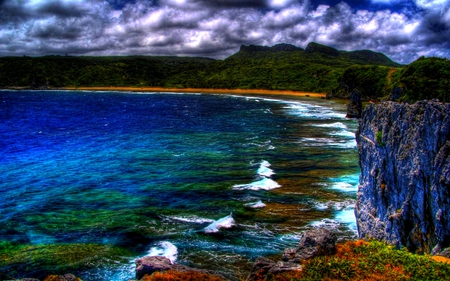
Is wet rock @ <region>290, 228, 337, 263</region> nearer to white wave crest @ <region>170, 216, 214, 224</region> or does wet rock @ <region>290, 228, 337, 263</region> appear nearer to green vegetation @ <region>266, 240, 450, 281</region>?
green vegetation @ <region>266, 240, 450, 281</region>

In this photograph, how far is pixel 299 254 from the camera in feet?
52.0

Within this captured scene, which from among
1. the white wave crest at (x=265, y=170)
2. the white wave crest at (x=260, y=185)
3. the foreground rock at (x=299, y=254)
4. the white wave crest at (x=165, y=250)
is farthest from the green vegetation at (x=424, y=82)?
the white wave crest at (x=165, y=250)

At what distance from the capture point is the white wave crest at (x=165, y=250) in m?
20.9

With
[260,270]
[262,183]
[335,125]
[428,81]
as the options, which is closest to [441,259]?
[260,270]

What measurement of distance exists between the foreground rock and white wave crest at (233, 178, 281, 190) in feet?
50.6

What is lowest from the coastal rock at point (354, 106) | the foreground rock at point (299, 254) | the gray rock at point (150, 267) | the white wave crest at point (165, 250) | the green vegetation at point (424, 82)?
the white wave crest at point (165, 250)

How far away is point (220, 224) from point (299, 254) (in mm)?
9732

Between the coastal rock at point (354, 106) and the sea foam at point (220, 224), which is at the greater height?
the coastal rock at point (354, 106)

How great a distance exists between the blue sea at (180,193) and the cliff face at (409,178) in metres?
4.39

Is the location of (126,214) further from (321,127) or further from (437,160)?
(321,127)

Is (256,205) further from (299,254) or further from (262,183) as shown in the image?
(299,254)

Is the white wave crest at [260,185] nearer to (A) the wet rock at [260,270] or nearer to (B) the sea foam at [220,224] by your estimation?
(B) the sea foam at [220,224]

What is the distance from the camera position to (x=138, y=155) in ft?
156

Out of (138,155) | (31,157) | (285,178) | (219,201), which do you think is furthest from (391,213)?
(31,157)
